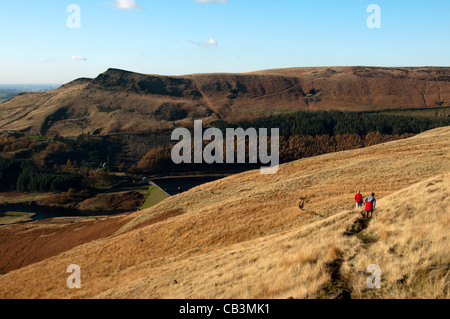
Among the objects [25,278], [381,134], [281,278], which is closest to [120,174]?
[25,278]

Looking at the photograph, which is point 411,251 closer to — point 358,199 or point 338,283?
point 338,283

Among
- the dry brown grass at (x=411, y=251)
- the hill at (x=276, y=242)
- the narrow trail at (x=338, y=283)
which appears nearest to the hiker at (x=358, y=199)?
the hill at (x=276, y=242)

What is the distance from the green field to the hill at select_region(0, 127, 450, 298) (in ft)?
138

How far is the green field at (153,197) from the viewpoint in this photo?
96.2 metres

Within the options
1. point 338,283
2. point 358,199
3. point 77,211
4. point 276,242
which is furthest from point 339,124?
point 338,283

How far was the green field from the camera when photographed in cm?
9621

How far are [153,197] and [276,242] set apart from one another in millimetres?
88188

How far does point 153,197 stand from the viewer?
10419 centimetres

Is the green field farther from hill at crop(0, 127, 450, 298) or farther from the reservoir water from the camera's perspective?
hill at crop(0, 127, 450, 298)

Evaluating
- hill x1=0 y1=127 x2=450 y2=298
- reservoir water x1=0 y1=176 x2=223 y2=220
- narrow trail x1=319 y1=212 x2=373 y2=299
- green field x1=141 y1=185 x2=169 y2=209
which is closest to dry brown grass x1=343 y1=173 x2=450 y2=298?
hill x1=0 y1=127 x2=450 y2=298

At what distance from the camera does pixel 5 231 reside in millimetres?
55125

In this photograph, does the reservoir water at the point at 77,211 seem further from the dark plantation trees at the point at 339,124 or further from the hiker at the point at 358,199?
the hiker at the point at 358,199

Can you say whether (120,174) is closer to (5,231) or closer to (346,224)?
(5,231)
